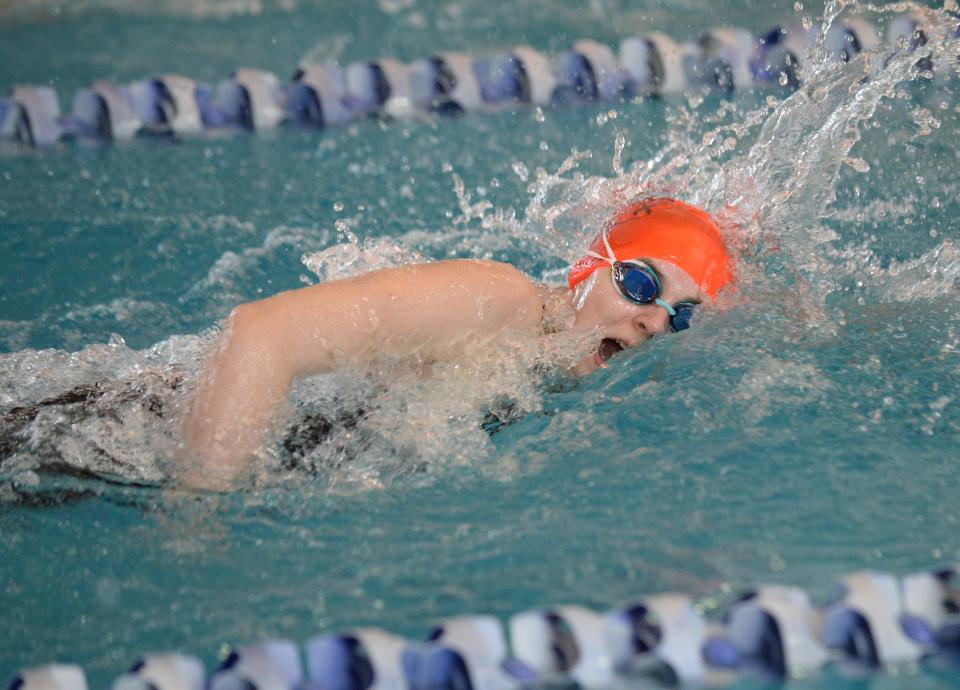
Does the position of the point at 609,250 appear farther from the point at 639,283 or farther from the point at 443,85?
the point at 443,85

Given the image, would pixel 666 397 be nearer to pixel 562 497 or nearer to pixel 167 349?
pixel 562 497

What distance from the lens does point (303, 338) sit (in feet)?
6.53

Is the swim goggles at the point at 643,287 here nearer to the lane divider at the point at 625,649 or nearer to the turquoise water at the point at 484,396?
the turquoise water at the point at 484,396

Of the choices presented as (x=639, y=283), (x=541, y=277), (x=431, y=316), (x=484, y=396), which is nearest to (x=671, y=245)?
(x=639, y=283)

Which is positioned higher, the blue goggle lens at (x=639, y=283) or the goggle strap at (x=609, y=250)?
the goggle strap at (x=609, y=250)

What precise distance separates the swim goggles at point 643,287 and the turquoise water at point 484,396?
128 mm

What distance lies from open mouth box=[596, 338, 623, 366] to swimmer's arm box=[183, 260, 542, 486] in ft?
1.67

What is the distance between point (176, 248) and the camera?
3.58m

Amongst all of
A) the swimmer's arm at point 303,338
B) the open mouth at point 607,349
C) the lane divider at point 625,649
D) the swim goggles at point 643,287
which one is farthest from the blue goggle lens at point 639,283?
the lane divider at point 625,649

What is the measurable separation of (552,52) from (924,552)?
393 centimetres

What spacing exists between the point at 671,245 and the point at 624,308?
186mm

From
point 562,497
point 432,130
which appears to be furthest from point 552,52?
point 562,497

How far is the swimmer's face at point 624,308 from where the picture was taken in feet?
8.20

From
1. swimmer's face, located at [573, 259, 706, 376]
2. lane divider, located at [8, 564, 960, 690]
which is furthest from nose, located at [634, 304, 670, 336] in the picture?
lane divider, located at [8, 564, 960, 690]
